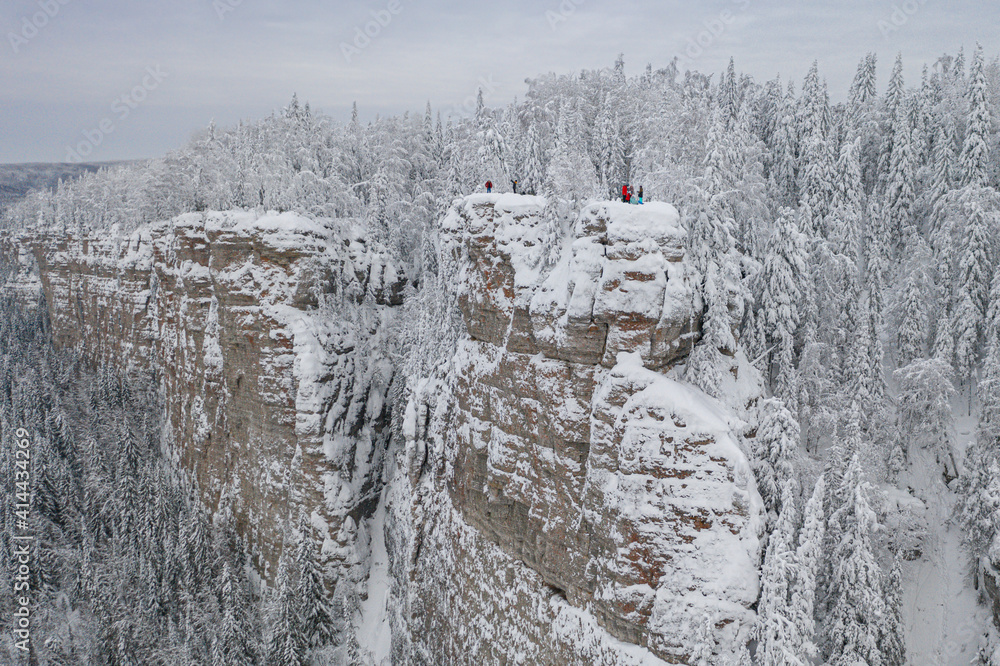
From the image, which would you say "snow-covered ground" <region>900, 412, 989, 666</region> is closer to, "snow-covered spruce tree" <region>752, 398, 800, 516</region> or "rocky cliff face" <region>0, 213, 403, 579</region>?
"snow-covered spruce tree" <region>752, 398, 800, 516</region>

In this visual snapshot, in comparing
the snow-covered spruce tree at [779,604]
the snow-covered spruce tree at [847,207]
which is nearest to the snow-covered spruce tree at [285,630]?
the snow-covered spruce tree at [779,604]

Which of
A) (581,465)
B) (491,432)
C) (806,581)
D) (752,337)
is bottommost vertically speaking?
(806,581)

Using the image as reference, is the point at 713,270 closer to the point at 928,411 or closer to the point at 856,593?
the point at 856,593

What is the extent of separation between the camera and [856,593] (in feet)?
59.8

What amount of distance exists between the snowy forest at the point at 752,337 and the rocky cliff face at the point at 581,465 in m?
1.76

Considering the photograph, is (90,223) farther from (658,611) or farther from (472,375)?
(658,611)

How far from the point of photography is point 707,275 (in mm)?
21344

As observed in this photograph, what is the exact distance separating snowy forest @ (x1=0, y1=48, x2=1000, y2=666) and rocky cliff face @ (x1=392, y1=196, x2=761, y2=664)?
1760mm

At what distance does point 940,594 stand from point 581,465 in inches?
609

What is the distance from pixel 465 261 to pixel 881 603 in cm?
2111

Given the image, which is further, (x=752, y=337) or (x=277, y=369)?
(x=277, y=369)

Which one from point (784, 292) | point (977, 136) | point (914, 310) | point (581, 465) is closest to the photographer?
point (581, 465)

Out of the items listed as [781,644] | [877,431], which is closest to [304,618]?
[781,644]
